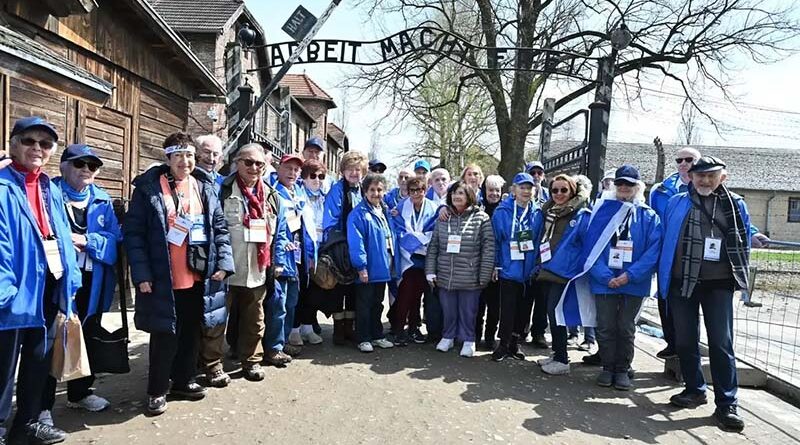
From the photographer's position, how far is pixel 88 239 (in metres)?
3.84

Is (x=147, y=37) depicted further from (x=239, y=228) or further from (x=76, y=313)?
(x=76, y=313)

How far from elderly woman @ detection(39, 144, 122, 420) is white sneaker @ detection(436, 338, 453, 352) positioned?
10.5 feet

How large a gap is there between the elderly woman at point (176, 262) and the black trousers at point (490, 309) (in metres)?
2.90

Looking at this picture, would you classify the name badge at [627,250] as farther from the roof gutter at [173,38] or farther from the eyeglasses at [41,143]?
the roof gutter at [173,38]

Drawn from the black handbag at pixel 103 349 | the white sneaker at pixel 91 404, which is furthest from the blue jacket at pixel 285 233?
the white sneaker at pixel 91 404

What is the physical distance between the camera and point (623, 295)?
488cm

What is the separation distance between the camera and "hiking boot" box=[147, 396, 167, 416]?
3953 mm

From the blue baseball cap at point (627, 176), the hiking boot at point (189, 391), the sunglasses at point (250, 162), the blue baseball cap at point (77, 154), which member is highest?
the blue baseball cap at point (627, 176)

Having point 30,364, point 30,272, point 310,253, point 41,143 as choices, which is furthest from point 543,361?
point 41,143

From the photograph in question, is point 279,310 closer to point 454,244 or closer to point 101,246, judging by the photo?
point 101,246

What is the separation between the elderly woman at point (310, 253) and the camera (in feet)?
18.6

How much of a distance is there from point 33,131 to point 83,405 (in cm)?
204

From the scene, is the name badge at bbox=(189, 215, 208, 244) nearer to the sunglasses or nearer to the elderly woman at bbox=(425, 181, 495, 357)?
the sunglasses

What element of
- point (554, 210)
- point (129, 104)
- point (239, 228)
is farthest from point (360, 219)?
point (129, 104)
